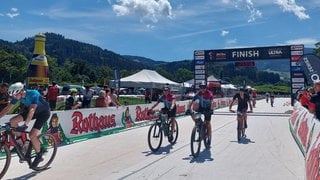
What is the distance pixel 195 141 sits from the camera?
1007 cm

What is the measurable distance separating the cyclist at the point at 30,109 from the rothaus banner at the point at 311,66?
17.8 m

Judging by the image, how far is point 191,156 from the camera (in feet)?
32.9

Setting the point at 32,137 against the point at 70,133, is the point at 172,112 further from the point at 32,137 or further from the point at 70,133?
the point at 32,137

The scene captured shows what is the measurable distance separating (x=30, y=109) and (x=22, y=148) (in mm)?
832

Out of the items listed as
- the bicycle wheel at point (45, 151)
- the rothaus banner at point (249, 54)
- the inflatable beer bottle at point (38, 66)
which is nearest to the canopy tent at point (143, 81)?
the rothaus banner at point (249, 54)

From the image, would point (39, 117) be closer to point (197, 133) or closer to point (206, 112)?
point (197, 133)

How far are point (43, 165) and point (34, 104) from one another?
1555mm

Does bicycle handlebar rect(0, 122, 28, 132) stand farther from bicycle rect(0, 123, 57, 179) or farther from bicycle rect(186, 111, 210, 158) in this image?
bicycle rect(186, 111, 210, 158)

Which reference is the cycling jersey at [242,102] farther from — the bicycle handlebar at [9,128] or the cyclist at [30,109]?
the bicycle handlebar at [9,128]

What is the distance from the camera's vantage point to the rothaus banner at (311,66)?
22084 millimetres

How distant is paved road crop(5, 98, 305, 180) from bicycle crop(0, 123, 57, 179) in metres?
0.26

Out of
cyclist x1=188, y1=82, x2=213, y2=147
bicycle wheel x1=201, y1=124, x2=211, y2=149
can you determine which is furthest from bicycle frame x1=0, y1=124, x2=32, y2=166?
cyclist x1=188, y1=82, x2=213, y2=147

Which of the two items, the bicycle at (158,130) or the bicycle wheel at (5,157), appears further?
the bicycle at (158,130)

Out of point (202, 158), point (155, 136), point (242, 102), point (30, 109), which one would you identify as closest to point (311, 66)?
point (242, 102)
